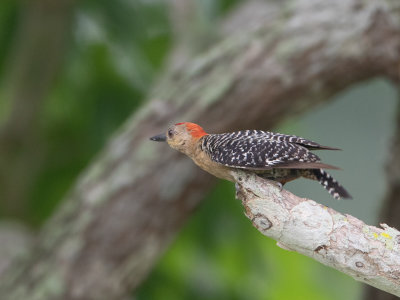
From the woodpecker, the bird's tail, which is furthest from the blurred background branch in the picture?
the bird's tail

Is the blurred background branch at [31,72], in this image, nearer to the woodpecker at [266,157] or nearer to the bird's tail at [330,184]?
the woodpecker at [266,157]

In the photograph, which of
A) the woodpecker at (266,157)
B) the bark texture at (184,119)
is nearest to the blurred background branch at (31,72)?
the bark texture at (184,119)

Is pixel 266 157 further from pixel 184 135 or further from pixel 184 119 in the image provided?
pixel 184 119

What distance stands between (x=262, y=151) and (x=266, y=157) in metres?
0.06

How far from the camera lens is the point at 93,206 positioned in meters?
4.99

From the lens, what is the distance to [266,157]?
262 centimetres

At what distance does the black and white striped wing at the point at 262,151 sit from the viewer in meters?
2.59

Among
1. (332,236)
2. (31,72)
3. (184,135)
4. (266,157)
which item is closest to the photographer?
(332,236)

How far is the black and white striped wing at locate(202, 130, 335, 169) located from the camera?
2.59 meters

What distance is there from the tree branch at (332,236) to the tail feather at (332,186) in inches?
8.7

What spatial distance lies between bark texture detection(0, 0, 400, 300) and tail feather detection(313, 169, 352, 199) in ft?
7.10

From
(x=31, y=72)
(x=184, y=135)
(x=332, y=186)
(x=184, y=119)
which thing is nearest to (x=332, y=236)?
(x=332, y=186)

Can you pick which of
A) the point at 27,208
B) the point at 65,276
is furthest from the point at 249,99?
the point at 27,208

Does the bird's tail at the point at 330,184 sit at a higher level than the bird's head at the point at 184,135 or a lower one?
higher
